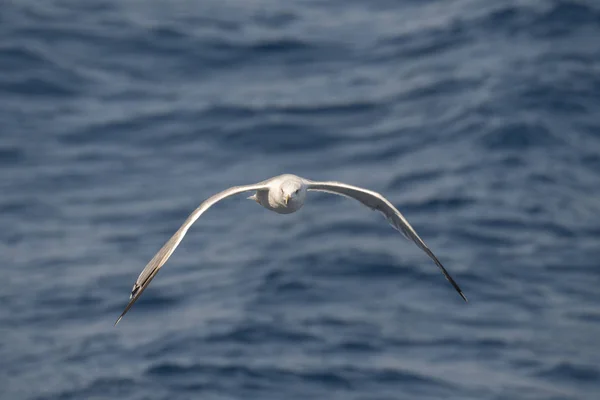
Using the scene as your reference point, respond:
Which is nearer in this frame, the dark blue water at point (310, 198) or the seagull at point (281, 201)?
the seagull at point (281, 201)

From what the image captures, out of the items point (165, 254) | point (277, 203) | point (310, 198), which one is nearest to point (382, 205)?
point (277, 203)

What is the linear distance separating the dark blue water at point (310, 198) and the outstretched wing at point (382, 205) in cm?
725

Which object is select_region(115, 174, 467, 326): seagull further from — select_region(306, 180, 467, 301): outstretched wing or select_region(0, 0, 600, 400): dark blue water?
select_region(0, 0, 600, 400): dark blue water

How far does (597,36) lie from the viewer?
1025 inches

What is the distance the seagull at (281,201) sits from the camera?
10359 mm

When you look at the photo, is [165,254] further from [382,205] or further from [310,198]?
[310,198]

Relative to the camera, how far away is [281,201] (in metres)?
11.0

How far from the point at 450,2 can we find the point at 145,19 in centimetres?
830

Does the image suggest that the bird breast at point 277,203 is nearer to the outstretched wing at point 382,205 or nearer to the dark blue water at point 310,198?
the outstretched wing at point 382,205

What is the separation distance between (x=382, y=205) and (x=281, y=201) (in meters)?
1.53

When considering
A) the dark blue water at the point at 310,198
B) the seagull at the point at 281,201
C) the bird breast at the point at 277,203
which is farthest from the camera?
the dark blue water at the point at 310,198

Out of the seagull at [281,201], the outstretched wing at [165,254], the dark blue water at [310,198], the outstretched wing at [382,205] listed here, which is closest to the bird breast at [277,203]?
the seagull at [281,201]

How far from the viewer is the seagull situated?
10.4 metres

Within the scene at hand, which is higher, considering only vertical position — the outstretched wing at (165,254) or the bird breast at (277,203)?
the bird breast at (277,203)
